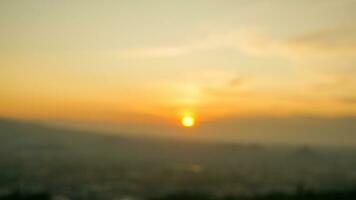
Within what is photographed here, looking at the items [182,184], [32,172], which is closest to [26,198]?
[182,184]

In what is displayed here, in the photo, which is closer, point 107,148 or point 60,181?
point 60,181

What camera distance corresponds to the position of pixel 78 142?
117 m

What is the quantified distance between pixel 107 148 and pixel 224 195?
83.3 m

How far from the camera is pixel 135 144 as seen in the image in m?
128

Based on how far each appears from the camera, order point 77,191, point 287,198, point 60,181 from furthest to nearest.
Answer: point 60,181
point 77,191
point 287,198

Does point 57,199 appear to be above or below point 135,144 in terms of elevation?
below

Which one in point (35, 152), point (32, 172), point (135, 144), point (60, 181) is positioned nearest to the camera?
point (60, 181)

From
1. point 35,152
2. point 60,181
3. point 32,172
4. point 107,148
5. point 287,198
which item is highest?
point 107,148

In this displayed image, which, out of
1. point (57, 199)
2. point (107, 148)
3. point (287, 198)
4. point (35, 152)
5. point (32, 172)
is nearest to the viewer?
point (57, 199)

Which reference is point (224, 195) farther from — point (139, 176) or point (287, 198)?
point (139, 176)

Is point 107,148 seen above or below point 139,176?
above

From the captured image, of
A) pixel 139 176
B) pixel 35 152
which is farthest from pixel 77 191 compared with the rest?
pixel 35 152

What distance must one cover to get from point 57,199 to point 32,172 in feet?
85.4

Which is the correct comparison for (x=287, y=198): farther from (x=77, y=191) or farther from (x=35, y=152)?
(x=35, y=152)
